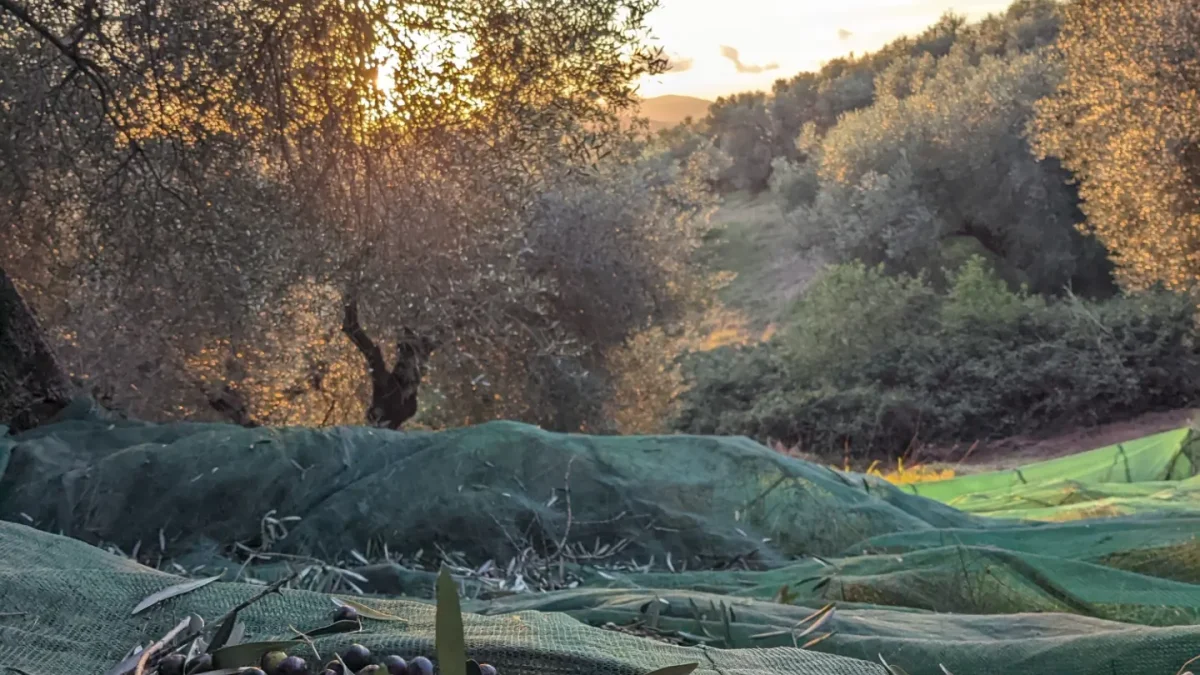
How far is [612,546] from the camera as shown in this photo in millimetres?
4223

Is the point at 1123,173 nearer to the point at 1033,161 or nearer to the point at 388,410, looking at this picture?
the point at 388,410

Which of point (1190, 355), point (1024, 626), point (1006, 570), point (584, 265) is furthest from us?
point (1190, 355)

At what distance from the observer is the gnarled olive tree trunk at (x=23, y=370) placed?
17.6ft

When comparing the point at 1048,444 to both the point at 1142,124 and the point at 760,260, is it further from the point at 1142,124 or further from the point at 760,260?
the point at 760,260

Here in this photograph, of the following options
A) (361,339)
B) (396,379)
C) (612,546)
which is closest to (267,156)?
(361,339)

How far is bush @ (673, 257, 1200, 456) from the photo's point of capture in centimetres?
1816

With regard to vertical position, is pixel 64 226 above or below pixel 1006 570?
above

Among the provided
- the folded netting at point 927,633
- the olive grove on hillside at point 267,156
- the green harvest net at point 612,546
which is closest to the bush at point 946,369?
Answer: the green harvest net at point 612,546

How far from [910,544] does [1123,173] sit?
8.80m

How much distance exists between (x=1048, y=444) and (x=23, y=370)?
57.4 feet

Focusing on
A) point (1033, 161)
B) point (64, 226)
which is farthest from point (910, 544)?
point (1033, 161)

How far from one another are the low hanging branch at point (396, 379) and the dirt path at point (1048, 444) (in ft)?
35.7

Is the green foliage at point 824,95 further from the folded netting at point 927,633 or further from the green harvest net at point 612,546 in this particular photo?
the folded netting at point 927,633

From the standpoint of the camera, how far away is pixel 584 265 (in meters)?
11.4
